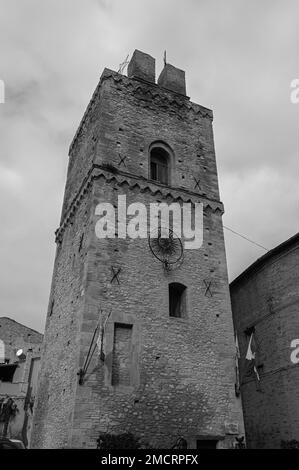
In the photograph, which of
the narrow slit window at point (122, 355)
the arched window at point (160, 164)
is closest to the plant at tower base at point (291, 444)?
the narrow slit window at point (122, 355)

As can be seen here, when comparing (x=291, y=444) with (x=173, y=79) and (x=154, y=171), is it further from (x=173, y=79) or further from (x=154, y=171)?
(x=173, y=79)

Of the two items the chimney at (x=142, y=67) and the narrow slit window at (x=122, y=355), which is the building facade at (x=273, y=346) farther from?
the chimney at (x=142, y=67)

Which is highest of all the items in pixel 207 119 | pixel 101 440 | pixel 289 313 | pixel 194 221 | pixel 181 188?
pixel 207 119

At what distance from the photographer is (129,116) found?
1595 cm

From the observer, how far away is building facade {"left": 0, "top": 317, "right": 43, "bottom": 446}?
21.7 metres

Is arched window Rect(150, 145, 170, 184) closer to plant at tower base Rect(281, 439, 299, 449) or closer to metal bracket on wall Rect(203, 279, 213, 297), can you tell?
metal bracket on wall Rect(203, 279, 213, 297)

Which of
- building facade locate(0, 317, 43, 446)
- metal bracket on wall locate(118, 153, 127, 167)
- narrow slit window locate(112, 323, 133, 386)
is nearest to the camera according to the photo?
→ narrow slit window locate(112, 323, 133, 386)

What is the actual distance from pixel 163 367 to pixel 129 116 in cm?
943

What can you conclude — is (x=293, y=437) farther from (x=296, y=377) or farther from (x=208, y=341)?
(x=208, y=341)

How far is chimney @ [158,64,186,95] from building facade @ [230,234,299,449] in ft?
27.9

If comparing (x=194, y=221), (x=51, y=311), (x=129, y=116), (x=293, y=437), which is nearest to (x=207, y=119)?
(x=129, y=116)

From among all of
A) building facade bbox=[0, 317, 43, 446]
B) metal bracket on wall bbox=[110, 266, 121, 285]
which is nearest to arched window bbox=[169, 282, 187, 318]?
metal bracket on wall bbox=[110, 266, 121, 285]

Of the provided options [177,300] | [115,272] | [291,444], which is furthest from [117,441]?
[291,444]

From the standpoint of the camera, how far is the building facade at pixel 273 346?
1404 cm
